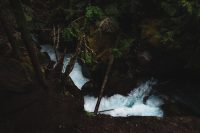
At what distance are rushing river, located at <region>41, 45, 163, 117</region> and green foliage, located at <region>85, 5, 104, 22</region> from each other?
6.10 feet

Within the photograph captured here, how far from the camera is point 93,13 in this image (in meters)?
10.6

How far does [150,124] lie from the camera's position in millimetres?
8578

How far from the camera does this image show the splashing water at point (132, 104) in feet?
32.0

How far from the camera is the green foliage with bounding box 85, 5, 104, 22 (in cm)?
1026

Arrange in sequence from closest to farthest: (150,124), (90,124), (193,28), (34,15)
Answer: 1. (90,124)
2. (150,124)
3. (193,28)
4. (34,15)

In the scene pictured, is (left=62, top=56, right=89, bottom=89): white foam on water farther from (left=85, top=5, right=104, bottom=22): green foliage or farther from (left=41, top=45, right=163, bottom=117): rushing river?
(left=85, top=5, right=104, bottom=22): green foliage

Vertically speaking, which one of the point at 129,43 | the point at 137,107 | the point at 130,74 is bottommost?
the point at 137,107

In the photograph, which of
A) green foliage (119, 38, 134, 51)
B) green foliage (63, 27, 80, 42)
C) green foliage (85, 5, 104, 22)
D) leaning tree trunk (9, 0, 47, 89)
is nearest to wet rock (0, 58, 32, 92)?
leaning tree trunk (9, 0, 47, 89)

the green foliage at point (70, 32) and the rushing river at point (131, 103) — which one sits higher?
the green foliage at point (70, 32)

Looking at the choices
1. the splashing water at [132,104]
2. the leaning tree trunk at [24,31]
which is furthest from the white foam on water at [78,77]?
the leaning tree trunk at [24,31]

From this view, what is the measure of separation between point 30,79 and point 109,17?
454cm

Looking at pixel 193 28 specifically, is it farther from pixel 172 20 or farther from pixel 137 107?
pixel 137 107

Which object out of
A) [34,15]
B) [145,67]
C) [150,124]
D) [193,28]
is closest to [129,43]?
[145,67]

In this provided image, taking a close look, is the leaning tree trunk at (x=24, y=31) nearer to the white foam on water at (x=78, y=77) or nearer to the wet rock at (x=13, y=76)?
the wet rock at (x=13, y=76)
